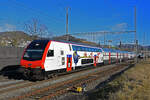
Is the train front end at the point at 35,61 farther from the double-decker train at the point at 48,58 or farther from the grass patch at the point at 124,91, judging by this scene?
the grass patch at the point at 124,91

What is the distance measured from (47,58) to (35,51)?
109 centimetres

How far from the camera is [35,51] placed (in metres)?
13.4

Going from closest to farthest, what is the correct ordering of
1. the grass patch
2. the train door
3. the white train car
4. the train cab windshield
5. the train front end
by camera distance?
1. the grass patch
2. the train front end
3. the white train car
4. the train cab windshield
5. the train door

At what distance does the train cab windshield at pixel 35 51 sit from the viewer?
1314cm

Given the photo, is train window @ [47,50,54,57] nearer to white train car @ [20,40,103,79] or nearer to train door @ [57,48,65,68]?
white train car @ [20,40,103,79]

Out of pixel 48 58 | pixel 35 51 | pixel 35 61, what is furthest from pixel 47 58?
pixel 35 51

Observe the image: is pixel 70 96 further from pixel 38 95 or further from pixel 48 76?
pixel 48 76

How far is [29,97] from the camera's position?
8648 mm

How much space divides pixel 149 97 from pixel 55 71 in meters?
8.70

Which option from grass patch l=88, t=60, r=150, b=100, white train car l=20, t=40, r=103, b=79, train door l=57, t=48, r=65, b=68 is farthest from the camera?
train door l=57, t=48, r=65, b=68

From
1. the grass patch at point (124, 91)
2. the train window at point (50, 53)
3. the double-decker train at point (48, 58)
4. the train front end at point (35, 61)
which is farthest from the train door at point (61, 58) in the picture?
the grass patch at point (124, 91)

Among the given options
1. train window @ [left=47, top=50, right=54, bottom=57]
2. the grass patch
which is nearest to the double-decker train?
train window @ [left=47, top=50, right=54, bottom=57]

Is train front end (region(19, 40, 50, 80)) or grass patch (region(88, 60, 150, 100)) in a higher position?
train front end (region(19, 40, 50, 80))

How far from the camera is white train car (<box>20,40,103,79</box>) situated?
1284cm
